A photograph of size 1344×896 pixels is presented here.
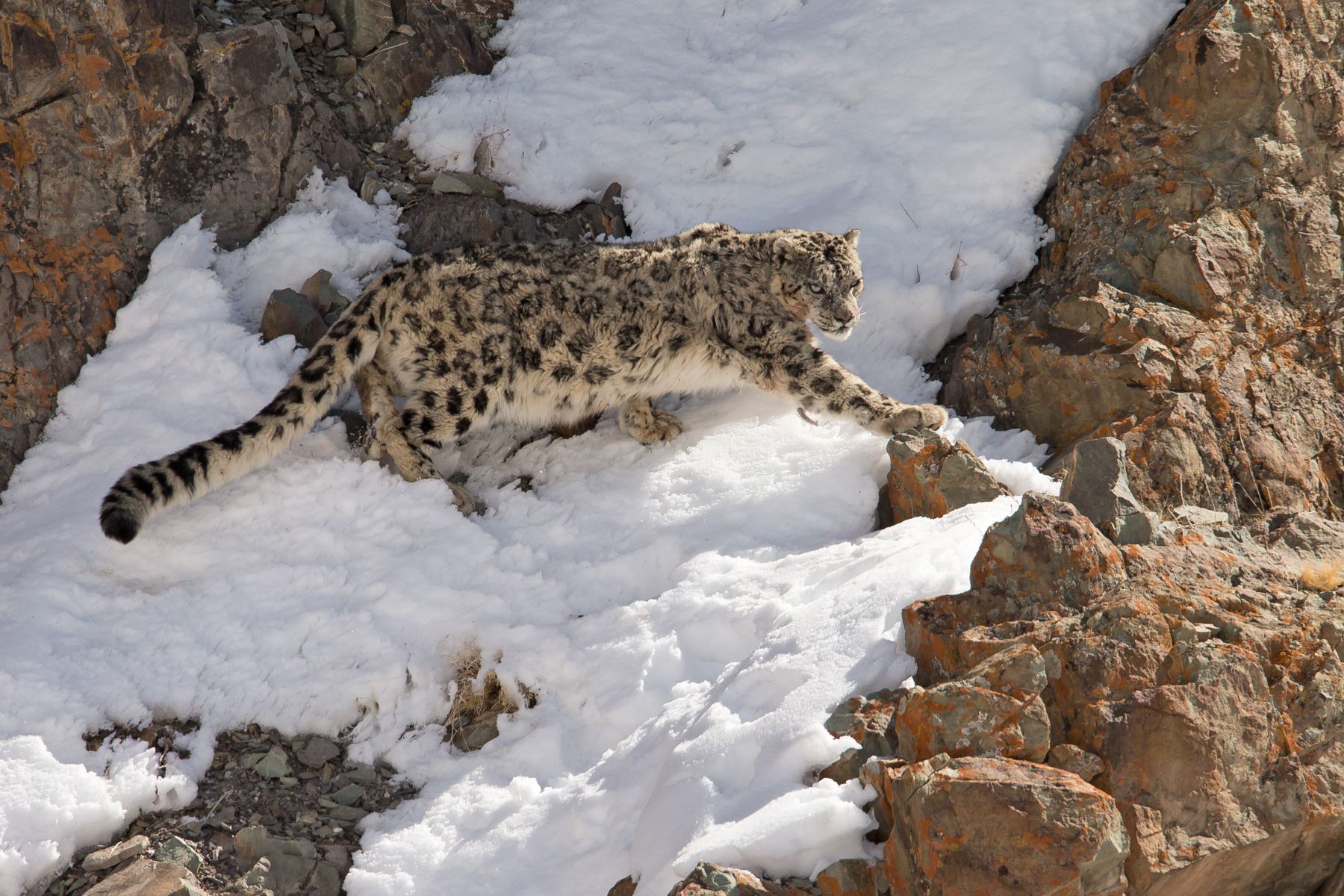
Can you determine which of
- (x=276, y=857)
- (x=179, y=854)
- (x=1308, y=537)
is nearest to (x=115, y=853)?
(x=179, y=854)

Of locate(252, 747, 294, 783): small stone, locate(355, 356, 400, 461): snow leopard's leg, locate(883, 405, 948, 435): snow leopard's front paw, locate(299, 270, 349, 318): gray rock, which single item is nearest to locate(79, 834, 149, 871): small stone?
locate(252, 747, 294, 783): small stone

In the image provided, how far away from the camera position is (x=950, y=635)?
4.41 m

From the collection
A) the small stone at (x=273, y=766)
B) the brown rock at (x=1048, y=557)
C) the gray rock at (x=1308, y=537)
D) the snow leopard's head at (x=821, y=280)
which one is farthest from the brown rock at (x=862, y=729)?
the snow leopard's head at (x=821, y=280)

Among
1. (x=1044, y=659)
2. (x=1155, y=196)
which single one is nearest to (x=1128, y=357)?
(x=1155, y=196)

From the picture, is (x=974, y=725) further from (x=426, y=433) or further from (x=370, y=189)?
(x=370, y=189)

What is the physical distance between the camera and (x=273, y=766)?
17.4 feet

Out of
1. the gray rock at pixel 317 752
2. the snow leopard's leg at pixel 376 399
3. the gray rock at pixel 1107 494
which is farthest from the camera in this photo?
the snow leopard's leg at pixel 376 399

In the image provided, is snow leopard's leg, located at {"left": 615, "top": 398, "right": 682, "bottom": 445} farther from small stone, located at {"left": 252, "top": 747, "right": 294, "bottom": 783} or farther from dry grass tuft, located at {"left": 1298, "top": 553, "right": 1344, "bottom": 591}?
dry grass tuft, located at {"left": 1298, "top": 553, "right": 1344, "bottom": 591}

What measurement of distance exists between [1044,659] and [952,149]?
5541 mm

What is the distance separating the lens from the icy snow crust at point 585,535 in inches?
187

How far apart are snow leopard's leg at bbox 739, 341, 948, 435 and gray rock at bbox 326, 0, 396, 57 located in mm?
4361

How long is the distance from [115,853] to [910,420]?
188 inches

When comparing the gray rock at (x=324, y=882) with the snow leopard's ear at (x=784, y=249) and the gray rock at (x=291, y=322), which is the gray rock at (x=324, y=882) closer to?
the gray rock at (x=291, y=322)

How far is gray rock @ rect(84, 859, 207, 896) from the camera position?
175 inches
